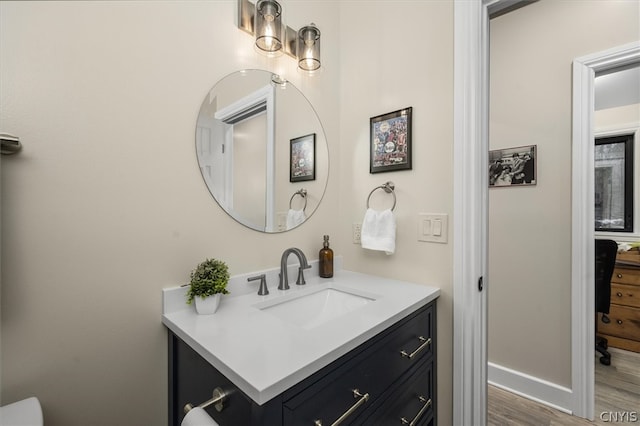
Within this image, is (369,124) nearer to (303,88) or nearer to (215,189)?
(303,88)

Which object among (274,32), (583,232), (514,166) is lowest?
(583,232)

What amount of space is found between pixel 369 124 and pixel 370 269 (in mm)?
754

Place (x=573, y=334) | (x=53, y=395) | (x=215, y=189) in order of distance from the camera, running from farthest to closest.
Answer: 1. (x=573, y=334)
2. (x=215, y=189)
3. (x=53, y=395)

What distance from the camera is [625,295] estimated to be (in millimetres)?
2418

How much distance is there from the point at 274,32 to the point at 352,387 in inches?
52.4

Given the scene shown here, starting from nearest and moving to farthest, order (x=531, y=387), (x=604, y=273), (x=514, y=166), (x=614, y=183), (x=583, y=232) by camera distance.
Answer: (x=583, y=232) < (x=531, y=387) < (x=514, y=166) < (x=604, y=273) < (x=614, y=183)

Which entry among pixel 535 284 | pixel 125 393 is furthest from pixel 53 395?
pixel 535 284

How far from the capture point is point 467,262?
115cm

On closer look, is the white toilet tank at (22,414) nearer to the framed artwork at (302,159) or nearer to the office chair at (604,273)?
the framed artwork at (302,159)

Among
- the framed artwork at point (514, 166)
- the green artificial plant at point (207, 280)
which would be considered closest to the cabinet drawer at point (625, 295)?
the framed artwork at point (514, 166)

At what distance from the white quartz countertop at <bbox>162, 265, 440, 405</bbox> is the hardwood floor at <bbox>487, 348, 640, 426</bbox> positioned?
1161 mm

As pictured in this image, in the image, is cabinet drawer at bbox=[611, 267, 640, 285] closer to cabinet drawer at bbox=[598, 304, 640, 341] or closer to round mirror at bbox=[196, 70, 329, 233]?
cabinet drawer at bbox=[598, 304, 640, 341]

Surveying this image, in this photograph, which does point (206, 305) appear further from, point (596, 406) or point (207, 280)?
point (596, 406)

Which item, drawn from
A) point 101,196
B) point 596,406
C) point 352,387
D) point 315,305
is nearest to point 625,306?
point 596,406
